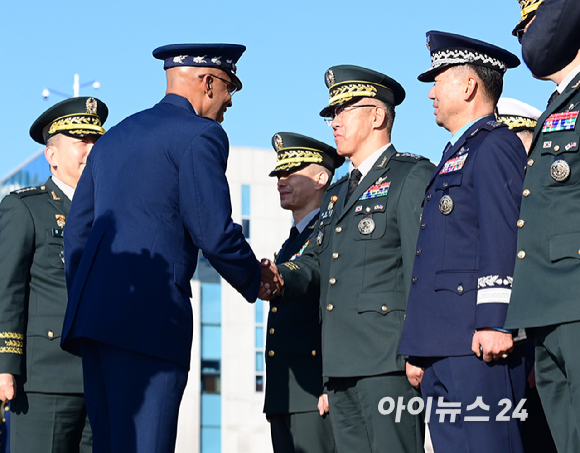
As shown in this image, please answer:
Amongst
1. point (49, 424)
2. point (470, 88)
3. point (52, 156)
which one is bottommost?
point (49, 424)

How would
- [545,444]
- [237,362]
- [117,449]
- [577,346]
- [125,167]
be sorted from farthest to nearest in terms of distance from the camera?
[237,362] → [545,444] → [125,167] → [117,449] → [577,346]

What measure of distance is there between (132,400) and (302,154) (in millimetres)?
3973

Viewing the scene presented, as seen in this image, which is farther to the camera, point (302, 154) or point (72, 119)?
point (302, 154)

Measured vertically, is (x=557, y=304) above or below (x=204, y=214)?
below

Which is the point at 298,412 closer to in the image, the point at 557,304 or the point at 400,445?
the point at 400,445

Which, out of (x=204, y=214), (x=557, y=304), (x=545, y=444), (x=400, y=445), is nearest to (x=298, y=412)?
(x=400, y=445)

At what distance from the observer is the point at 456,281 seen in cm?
434

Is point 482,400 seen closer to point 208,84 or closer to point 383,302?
point 383,302

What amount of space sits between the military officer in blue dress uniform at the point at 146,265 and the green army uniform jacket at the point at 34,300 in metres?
1.23

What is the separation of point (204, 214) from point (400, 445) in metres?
1.72

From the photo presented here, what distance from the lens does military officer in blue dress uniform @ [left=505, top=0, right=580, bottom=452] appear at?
3.45m

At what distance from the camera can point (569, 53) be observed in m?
3.79

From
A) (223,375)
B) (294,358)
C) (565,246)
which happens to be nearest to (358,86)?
(294,358)

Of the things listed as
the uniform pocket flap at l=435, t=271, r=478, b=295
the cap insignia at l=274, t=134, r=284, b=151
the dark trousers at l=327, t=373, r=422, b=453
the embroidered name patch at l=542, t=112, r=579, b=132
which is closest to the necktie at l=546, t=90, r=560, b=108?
the embroidered name patch at l=542, t=112, r=579, b=132
